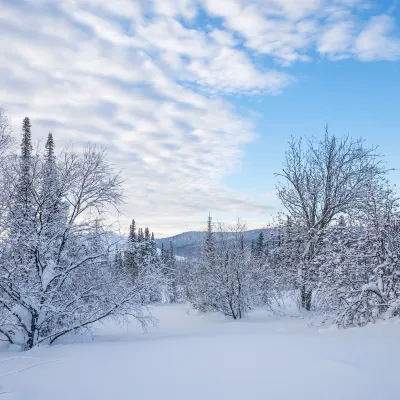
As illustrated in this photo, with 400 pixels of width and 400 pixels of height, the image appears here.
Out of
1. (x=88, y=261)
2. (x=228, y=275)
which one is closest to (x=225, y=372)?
(x=88, y=261)

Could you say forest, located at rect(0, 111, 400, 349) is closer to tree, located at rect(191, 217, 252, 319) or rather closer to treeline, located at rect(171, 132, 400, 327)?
treeline, located at rect(171, 132, 400, 327)

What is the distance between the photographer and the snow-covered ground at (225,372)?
14.4ft

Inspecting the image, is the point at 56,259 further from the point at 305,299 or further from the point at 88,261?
the point at 305,299

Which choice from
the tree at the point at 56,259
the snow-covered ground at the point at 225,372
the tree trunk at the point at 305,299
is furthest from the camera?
the tree trunk at the point at 305,299

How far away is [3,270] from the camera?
29.6 ft

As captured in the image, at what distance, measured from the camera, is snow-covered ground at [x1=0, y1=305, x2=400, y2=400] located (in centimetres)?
438

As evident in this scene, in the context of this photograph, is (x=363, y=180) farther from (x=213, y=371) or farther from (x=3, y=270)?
(x=3, y=270)

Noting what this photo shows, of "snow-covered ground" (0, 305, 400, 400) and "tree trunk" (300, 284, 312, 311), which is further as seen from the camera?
"tree trunk" (300, 284, 312, 311)

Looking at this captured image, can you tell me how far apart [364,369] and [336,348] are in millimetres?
1329

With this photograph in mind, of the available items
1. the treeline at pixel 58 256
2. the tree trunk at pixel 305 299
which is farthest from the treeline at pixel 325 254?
the treeline at pixel 58 256

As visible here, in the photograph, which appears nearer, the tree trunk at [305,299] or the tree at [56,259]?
the tree at [56,259]

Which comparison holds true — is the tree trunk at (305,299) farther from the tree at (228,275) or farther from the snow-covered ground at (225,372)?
the snow-covered ground at (225,372)

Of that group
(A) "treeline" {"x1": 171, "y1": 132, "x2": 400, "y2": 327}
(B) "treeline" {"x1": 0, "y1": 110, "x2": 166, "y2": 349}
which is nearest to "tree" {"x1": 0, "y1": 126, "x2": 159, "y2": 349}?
(B) "treeline" {"x1": 0, "y1": 110, "x2": 166, "y2": 349}

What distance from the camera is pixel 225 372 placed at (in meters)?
5.18
